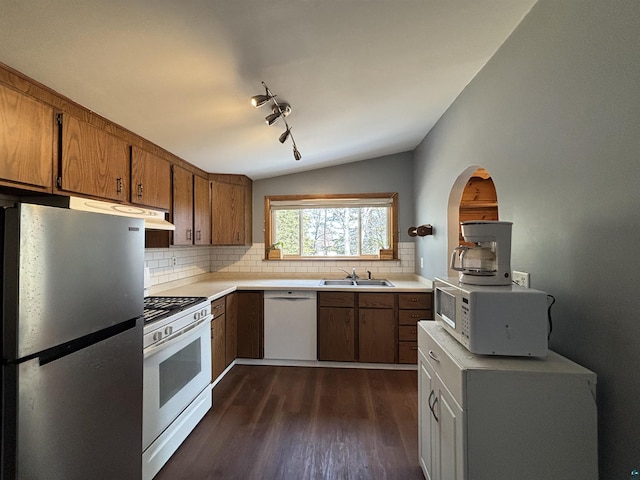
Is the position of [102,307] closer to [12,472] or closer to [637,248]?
[12,472]

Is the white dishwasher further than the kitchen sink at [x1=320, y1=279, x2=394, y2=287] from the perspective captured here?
No

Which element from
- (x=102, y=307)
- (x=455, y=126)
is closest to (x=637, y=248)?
(x=455, y=126)

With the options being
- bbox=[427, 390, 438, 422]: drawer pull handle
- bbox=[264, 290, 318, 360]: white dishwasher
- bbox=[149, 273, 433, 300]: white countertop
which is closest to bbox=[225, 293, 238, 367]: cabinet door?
bbox=[149, 273, 433, 300]: white countertop

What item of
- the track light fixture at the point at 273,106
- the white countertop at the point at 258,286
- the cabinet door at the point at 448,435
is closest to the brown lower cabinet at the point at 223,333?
the white countertop at the point at 258,286

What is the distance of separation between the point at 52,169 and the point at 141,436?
147 centimetres

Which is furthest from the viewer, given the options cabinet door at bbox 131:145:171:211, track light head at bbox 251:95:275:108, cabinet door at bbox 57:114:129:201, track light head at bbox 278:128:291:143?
cabinet door at bbox 131:145:171:211

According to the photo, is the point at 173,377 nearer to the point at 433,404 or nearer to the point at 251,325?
the point at 251,325

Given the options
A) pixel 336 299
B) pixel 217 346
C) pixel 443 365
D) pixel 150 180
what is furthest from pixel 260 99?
pixel 217 346

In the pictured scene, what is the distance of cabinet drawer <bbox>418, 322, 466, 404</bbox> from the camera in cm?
102

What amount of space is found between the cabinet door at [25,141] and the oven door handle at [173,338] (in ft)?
3.26

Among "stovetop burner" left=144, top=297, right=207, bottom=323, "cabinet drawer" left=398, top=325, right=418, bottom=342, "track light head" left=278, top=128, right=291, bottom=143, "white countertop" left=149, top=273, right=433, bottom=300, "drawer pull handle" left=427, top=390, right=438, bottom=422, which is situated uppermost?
"track light head" left=278, top=128, right=291, bottom=143

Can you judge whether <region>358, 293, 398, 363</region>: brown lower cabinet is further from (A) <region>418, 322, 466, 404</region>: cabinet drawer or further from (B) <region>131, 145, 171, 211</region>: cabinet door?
(B) <region>131, 145, 171, 211</region>: cabinet door

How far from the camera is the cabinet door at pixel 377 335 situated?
2924mm

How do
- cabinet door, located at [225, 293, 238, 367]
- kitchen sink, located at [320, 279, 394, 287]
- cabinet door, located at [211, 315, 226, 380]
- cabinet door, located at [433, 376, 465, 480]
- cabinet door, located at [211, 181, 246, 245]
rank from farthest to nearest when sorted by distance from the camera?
kitchen sink, located at [320, 279, 394, 287] → cabinet door, located at [211, 181, 246, 245] → cabinet door, located at [225, 293, 238, 367] → cabinet door, located at [211, 315, 226, 380] → cabinet door, located at [433, 376, 465, 480]
